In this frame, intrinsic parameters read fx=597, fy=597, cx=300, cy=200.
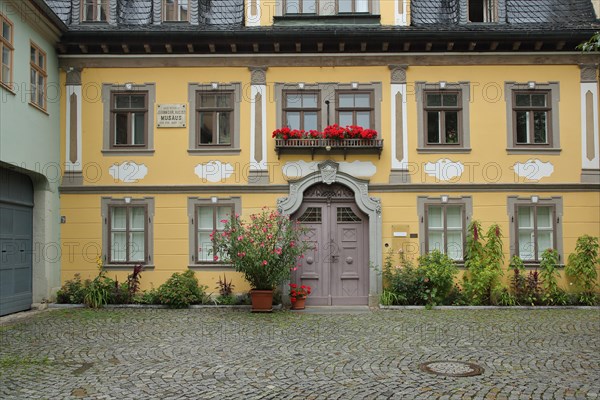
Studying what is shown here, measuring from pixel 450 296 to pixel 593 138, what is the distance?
4.92 metres

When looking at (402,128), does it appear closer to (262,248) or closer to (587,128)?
(587,128)

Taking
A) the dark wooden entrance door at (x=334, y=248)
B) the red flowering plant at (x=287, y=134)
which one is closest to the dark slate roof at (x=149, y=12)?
the red flowering plant at (x=287, y=134)

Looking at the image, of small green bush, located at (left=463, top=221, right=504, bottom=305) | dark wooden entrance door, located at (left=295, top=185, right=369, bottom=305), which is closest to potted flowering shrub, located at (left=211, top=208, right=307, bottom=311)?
dark wooden entrance door, located at (left=295, top=185, right=369, bottom=305)

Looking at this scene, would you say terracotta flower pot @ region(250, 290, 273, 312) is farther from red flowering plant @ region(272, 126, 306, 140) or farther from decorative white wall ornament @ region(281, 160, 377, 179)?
red flowering plant @ region(272, 126, 306, 140)

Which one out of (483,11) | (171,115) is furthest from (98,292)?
(483,11)

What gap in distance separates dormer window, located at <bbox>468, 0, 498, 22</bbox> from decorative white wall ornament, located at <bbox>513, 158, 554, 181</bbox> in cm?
357

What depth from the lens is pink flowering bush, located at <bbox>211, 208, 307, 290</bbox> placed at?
1195cm

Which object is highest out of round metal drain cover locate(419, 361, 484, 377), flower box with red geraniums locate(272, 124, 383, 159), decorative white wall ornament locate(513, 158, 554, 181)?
flower box with red geraniums locate(272, 124, 383, 159)

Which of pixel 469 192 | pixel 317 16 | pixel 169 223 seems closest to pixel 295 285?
pixel 169 223

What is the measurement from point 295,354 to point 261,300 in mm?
3951

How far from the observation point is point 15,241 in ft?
40.6

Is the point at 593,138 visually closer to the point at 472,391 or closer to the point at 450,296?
the point at 450,296

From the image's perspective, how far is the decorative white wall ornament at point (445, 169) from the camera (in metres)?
13.7

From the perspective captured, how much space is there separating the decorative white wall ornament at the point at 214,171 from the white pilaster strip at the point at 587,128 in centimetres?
806
